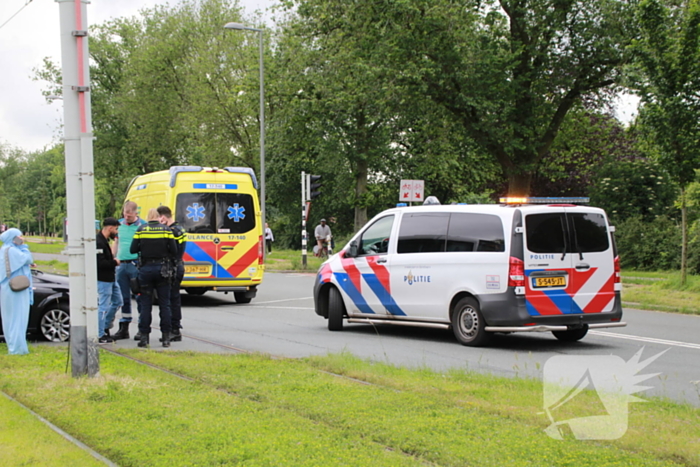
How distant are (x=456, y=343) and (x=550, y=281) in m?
1.63

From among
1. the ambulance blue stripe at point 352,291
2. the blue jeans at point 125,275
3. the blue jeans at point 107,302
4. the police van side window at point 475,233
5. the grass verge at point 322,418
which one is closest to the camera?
the grass verge at point 322,418

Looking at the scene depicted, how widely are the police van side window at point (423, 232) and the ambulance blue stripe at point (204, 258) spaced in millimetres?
5714

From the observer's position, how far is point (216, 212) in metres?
16.0

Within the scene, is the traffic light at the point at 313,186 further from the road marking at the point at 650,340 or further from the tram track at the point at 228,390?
the road marking at the point at 650,340

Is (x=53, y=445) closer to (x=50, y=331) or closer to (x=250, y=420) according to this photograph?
(x=250, y=420)

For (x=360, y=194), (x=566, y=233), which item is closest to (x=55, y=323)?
(x=566, y=233)

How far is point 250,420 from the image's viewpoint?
5789mm

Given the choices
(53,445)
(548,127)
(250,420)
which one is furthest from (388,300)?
(548,127)

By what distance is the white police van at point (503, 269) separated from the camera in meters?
9.83

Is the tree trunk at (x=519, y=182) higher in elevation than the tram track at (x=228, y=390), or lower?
higher

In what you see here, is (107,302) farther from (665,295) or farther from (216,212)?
(665,295)

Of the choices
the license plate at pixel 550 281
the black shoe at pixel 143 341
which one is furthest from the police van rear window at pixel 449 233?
the black shoe at pixel 143 341

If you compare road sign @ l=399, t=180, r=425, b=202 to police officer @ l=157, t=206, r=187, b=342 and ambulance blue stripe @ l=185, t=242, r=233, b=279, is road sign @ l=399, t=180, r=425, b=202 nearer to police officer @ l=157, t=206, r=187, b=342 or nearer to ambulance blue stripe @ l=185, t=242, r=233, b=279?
ambulance blue stripe @ l=185, t=242, r=233, b=279

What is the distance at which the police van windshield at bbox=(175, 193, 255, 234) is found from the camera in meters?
15.8
